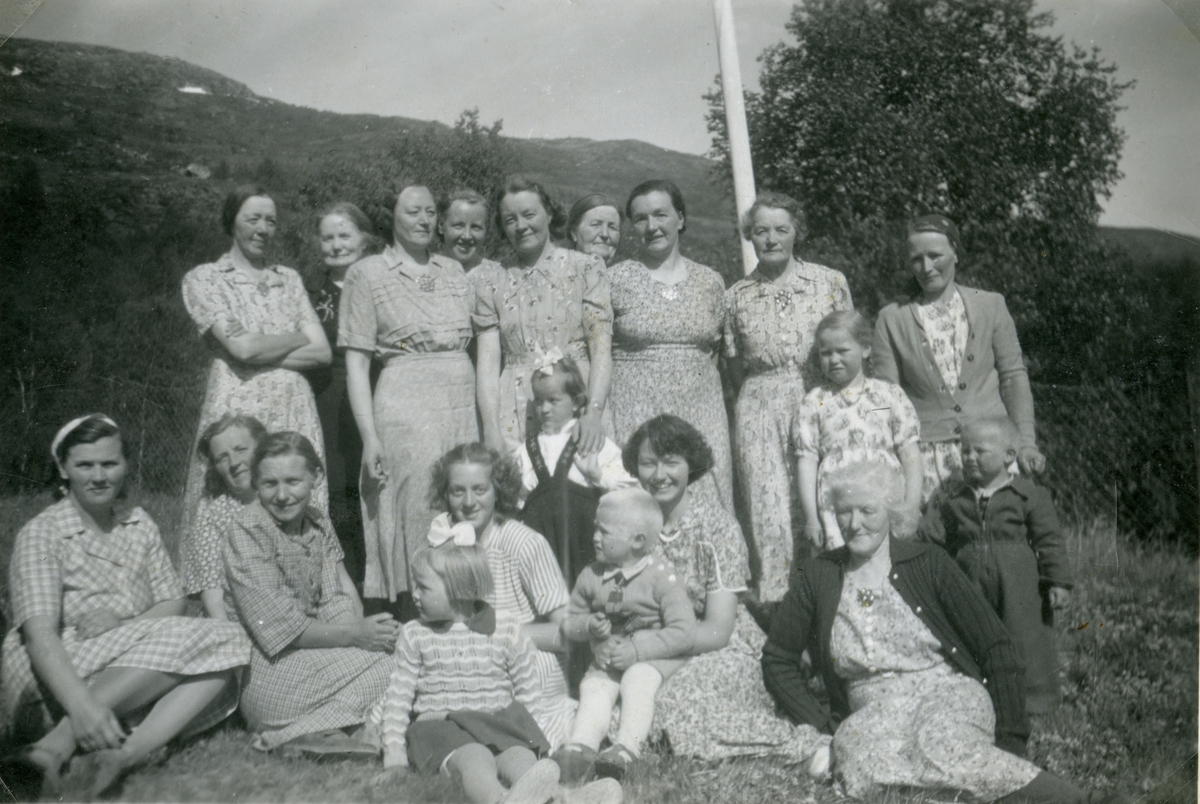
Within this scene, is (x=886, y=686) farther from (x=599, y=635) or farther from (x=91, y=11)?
(x=91, y=11)

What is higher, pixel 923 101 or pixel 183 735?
pixel 923 101

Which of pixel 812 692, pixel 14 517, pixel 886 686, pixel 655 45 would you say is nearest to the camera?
pixel 886 686

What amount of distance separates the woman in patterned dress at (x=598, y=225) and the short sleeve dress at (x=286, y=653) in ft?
6.19

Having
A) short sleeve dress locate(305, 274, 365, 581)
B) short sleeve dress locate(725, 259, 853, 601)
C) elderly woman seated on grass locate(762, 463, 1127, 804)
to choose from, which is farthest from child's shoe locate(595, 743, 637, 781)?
short sleeve dress locate(305, 274, 365, 581)

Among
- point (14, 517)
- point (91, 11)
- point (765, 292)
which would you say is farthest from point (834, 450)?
point (91, 11)

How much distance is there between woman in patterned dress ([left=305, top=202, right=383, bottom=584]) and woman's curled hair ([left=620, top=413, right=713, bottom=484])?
4.27 feet

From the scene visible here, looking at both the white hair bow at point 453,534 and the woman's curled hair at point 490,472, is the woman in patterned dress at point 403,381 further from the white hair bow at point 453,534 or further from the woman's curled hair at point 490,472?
the white hair bow at point 453,534

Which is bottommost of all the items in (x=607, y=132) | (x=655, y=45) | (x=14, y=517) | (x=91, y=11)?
(x=14, y=517)

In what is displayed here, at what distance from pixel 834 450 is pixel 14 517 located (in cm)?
353

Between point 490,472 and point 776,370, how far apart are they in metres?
1.37

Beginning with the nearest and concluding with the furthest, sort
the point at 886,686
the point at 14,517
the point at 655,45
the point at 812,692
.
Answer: the point at 886,686 → the point at 812,692 → the point at 14,517 → the point at 655,45

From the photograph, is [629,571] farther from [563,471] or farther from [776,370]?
[776,370]

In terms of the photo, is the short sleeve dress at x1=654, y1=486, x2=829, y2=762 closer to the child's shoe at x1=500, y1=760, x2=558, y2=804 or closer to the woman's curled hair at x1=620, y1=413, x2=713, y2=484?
the woman's curled hair at x1=620, y1=413, x2=713, y2=484

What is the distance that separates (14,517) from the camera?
4.41 metres
